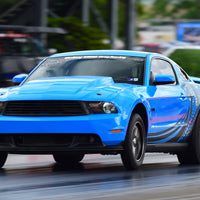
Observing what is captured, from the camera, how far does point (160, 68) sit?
1055cm

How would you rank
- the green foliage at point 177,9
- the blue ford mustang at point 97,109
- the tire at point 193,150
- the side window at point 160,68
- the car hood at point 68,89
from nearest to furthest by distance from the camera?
the blue ford mustang at point 97,109
the car hood at point 68,89
the side window at point 160,68
the tire at point 193,150
the green foliage at point 177,9

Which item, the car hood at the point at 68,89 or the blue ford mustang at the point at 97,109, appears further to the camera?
the car hood at the point at 68,89

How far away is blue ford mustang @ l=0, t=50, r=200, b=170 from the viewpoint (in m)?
8.59

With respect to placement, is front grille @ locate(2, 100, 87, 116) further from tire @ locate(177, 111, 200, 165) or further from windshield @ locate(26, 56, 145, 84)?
tire @ locate(177, 111, 200, 165)

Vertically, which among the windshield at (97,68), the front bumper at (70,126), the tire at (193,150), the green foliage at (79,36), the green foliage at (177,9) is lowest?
the green foliage at (177,9)

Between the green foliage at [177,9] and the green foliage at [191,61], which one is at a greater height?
the green foliage at [191,61]

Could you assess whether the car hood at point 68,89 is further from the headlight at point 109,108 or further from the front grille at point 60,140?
the front grille at point 60,140

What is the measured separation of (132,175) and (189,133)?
2173 millimetres

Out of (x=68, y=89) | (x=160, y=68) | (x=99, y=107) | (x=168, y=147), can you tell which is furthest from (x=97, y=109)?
(x=160, y=68)

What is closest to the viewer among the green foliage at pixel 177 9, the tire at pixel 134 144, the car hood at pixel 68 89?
the car hood at pixel 68 89

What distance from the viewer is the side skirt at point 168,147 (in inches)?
380

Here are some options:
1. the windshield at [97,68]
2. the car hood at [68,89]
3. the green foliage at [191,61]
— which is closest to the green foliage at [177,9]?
the green foliage at [191,61]

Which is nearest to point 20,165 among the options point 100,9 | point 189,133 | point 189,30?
point 189,133

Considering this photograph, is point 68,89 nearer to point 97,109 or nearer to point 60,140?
point 97,109
